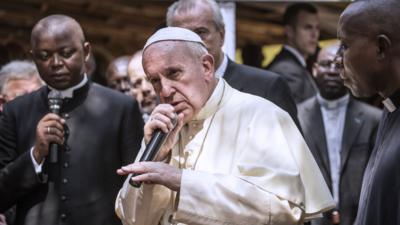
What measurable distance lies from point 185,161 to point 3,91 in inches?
122

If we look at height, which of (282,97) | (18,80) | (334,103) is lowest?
(334,103)

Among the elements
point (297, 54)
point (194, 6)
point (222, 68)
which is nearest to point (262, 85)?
point (222, 68)

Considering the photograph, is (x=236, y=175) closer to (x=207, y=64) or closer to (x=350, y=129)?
(x=207, y=64)

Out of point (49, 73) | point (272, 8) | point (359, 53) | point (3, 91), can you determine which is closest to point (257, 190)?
point (359, 53)

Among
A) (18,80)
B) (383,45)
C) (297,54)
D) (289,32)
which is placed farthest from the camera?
(289,32)

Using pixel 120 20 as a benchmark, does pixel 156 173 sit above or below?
above

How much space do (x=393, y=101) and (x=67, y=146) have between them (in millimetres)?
2419

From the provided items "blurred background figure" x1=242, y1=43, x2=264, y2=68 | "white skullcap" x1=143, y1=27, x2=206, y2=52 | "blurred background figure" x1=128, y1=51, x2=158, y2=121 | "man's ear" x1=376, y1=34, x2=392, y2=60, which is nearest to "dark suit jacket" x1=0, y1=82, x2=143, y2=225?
"white skullcap" x1=143, y1=27, x2=206, y2=52

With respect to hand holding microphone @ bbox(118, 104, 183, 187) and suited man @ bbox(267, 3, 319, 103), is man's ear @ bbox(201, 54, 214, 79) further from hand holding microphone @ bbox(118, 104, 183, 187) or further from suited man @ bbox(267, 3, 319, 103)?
suited man @ bbox(267, 3, 319, 103)

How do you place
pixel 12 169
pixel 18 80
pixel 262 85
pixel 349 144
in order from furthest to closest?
pixel 349 144, pixel 18 80, pixel 262 85, pixel 12 169

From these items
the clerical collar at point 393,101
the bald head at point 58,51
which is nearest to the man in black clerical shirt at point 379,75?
the clerical collar at point 393,101

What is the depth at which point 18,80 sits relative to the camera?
23.4 feet

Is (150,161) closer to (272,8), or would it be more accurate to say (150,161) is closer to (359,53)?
(359,53)

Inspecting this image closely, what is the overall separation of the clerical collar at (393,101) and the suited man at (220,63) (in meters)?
2.01
